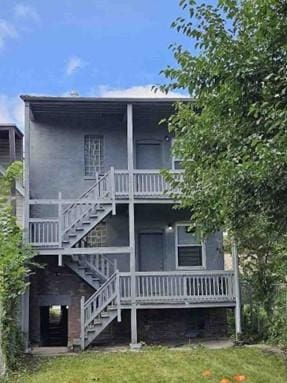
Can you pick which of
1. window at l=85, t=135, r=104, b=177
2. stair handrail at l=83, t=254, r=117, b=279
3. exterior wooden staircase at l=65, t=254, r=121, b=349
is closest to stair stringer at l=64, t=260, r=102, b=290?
stair handrail at l=83, t=254, r=117, b=279

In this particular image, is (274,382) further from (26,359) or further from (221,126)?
(26,359)

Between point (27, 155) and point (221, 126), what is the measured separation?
29.6 feet

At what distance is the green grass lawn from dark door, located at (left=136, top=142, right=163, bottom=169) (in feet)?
21.8

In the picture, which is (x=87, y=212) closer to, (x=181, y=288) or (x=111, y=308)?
(x=111, y=308)

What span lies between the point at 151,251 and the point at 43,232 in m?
3.97

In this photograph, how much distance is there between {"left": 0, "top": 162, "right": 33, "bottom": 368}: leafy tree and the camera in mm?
11594

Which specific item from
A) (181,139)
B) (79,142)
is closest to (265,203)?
(181,139)

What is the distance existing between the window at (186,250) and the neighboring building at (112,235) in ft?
0.11

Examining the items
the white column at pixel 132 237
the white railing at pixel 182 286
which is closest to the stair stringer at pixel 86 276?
the white railing at pixel 182 286

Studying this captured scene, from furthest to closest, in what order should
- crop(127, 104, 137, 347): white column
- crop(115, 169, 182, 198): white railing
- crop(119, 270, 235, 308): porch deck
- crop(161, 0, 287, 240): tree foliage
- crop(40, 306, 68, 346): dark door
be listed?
crop(40, 306, 68, 346): dark door → crop(115, 169, 182, 198): white railing → crop(119, 270, 235, 308): porch deck → crop(127, 104, 137, 347): white column → crop(161, 0, 287, 240): tree foliage

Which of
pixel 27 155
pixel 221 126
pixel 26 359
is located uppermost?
pixel 27 155

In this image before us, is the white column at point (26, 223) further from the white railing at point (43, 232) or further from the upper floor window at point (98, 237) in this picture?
the upper floor window at point (98, 237)

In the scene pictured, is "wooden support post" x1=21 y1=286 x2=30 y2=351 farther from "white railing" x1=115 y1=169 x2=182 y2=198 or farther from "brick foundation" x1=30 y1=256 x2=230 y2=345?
"white railing" x1=115 y1=169 x2=182 y2=198

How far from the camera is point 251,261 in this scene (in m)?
17.0
